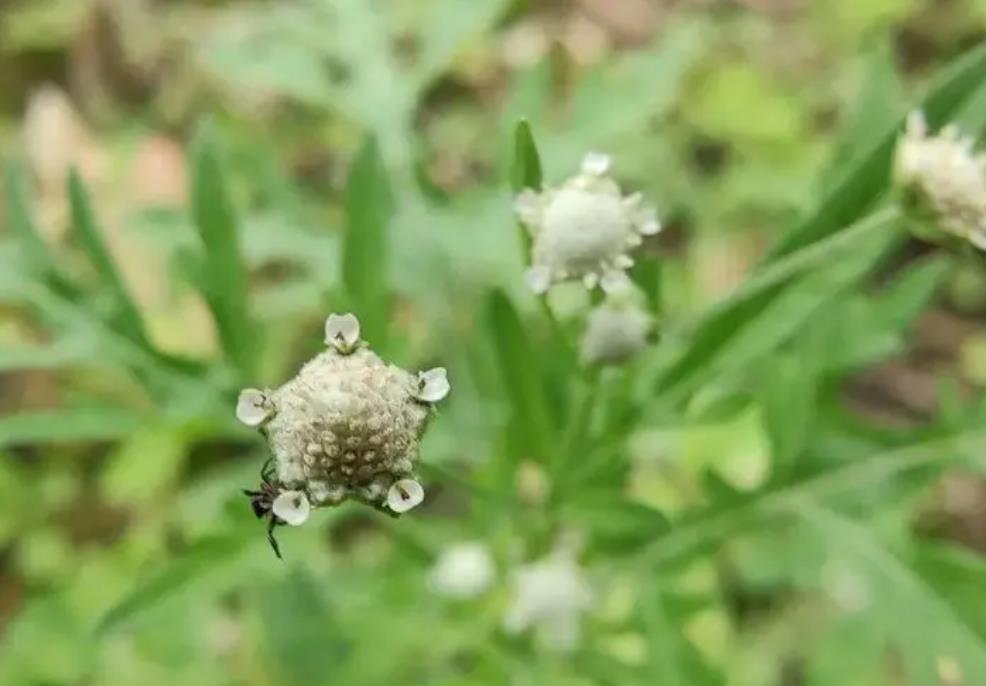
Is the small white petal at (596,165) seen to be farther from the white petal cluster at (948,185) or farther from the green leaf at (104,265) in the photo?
the green leaf at (104,265)

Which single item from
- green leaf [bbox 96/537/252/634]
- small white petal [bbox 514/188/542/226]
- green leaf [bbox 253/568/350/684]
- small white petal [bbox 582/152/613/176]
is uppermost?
small white petal [bbox 582/152/613/176]

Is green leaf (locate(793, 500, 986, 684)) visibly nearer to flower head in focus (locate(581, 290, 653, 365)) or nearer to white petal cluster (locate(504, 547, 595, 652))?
white petal cluster (locate(504, 547, 595, 652))

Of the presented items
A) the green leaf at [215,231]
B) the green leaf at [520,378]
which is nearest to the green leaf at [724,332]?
the green leaf at [520,378]

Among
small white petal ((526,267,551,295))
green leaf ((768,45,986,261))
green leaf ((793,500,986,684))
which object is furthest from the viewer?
green leaf ((793,500,986,684))

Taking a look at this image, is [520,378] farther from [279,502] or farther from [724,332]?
[279,502]

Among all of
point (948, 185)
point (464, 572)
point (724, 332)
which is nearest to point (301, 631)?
point (464, 572)

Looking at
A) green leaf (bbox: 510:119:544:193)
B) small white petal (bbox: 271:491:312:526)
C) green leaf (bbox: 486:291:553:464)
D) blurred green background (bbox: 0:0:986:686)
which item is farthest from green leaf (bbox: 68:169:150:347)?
small white petal (bbox: 271:491:312:526)

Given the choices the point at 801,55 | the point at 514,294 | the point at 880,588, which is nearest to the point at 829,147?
the point at 801,55
